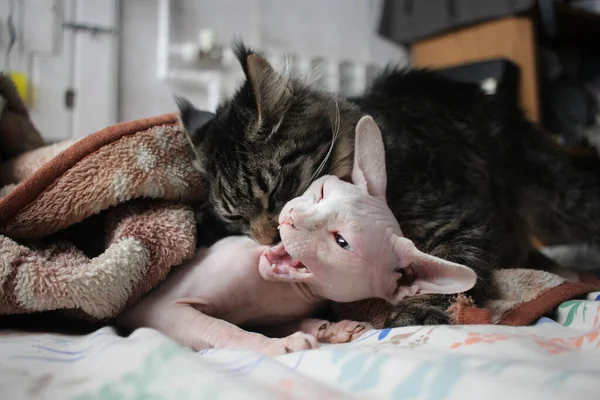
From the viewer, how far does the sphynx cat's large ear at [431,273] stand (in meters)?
0.82

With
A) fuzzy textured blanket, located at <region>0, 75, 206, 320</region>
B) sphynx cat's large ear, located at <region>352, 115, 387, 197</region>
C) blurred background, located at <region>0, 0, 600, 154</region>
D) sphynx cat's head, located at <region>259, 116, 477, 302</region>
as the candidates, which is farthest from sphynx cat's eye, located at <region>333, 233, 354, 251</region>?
blurred background, located at <region>0, 0, 600, 154</region>

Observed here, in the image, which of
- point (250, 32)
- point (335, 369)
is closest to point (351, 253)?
point (335, 369)

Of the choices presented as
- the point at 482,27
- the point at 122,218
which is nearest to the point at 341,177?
the point at 122,218

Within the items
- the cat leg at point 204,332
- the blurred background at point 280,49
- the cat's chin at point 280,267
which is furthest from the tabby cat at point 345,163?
the blurred background at point 280,49

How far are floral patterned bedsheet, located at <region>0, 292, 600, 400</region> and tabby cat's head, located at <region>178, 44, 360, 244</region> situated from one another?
393 millimetres

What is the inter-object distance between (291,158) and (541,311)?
58 cm

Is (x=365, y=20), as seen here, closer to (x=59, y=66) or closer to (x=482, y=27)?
(x=482, y=27)

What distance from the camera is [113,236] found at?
3.15 feet

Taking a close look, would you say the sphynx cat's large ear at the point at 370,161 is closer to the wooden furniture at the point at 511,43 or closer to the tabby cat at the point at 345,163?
the tabby cat at the point at 345,163

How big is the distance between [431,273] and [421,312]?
10cm

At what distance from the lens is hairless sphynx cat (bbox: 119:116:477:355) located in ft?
2.69

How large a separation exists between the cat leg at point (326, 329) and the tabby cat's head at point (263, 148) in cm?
18

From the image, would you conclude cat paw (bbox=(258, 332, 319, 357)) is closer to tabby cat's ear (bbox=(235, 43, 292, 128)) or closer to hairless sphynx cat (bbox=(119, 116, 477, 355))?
hairless sphynx cat (bbox=(119, 116, 477, 355))

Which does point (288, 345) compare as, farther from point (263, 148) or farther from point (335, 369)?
point (263, 148)
